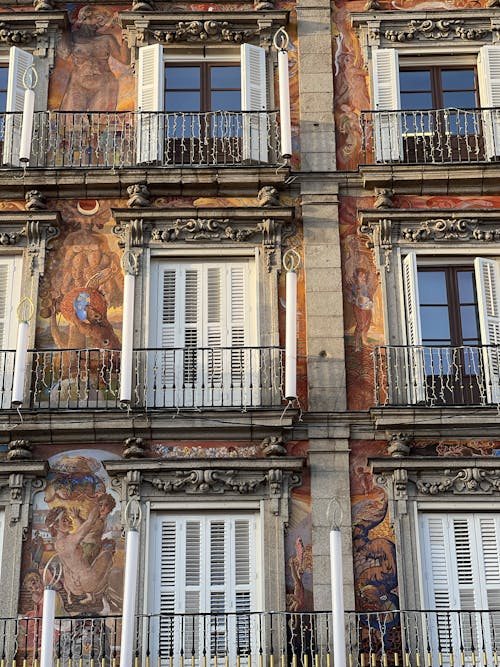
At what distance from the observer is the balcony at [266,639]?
626 inches

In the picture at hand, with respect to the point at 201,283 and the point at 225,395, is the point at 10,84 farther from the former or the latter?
the point at 225,395

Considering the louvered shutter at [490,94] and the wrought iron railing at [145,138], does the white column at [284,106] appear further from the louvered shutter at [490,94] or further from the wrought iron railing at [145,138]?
the louvered shutter at [490,94]

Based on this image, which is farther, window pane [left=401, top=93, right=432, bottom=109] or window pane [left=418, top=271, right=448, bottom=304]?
window pane [left=401, top=93, right=432, bottom=109]

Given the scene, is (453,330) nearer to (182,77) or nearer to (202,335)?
(202,335)

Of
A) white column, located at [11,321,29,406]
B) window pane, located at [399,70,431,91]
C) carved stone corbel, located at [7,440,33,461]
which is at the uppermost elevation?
window pane, located at [399,70,431,91]

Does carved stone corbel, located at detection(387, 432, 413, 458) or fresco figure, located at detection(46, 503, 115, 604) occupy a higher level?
carved stone corbel, located at detection(387, 432, 413, 458)

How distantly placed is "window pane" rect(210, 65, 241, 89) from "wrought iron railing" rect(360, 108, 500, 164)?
2084 mm

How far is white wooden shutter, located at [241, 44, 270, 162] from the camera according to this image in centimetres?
1928

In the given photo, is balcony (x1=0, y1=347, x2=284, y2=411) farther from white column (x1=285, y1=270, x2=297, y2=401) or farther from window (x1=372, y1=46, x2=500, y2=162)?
window (x1=372, y1=46, x2=500, y2=162)

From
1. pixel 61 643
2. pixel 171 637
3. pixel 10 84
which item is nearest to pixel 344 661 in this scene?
pixel 171 637

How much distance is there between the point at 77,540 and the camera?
16.8m

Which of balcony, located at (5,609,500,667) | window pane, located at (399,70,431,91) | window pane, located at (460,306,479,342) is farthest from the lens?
window pane, located at (399,70,431,91)

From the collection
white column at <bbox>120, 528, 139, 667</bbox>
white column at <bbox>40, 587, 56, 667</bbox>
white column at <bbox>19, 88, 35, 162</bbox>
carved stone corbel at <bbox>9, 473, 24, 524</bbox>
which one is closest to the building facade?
carved stone corbel at <bbox>9, 473, 24, 524</bbox>

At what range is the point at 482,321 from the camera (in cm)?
1812
